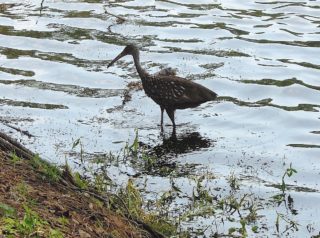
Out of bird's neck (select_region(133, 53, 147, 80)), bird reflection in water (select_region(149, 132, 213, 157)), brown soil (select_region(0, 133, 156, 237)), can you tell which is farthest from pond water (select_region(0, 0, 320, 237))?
brown soil (select_region(0, 133, 156, 237))

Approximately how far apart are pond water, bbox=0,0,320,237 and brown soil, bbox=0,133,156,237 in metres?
1.31

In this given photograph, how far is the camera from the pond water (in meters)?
10.8

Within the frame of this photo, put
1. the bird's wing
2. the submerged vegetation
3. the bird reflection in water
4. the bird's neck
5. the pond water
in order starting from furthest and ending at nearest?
the bird's neck < the bird's wing < the bird reflection in water < the pond water < the submerged vegetation

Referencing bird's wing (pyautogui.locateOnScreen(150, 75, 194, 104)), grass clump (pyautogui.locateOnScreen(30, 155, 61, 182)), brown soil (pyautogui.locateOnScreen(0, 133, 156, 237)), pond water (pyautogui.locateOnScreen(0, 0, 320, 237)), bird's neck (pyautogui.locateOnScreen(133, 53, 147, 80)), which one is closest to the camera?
brown soil (pyautogui.locateOnScreen(0, 133, 156, 237))

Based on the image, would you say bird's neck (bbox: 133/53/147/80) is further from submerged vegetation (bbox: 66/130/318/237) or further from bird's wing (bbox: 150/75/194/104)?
submerged vegetation (bbox: 66/130/318/237)

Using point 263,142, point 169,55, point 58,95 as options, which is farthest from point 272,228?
point 169,55

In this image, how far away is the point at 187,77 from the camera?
14.4 m

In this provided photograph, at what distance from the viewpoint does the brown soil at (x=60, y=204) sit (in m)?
7.17

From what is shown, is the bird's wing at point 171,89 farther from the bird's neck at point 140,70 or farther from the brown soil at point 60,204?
the brown soil at point 60,204

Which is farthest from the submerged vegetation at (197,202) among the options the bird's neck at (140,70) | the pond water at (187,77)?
the bird's neck at (140,70)

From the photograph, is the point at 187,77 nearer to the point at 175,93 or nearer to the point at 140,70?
the point at 140,70

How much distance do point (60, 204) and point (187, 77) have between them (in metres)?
7.15

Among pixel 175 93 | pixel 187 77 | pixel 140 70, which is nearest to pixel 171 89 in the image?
pixel 175 93

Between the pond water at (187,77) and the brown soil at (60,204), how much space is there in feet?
4.30
